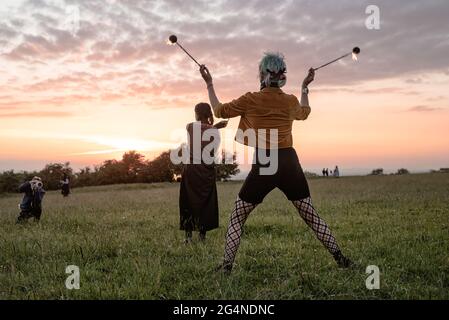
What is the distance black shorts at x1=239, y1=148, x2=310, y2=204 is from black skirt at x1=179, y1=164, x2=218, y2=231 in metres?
3.13

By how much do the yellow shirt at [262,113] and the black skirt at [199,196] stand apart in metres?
3.27


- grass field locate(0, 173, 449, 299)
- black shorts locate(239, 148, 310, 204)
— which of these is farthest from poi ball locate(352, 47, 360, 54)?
grass field locate(0, 173, 449, 299)

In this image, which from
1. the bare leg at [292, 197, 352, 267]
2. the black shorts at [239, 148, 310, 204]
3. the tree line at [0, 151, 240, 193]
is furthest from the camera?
the tree line at [0, 151, 240, 193]

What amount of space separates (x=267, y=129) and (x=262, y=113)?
219 mm

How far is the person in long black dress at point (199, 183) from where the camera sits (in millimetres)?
9148

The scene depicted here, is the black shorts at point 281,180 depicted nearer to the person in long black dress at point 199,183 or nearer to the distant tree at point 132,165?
the person in long black dress at point 199,183

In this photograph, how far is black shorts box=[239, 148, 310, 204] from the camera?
19.9 ft

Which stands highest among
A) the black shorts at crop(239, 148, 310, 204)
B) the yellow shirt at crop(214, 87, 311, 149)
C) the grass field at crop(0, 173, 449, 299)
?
the yellow shirt at crop(214, 87, 311, 149)

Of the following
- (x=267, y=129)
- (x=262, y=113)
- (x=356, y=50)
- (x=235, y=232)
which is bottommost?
(x=235, y=232)

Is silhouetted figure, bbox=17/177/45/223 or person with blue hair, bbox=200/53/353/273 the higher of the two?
person with blue hair, bbox=200/53/353/273

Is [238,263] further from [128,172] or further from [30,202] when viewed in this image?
[128,172]

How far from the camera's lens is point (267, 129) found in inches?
241

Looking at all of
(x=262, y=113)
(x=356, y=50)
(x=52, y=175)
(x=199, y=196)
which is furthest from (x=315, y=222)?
(x=52, y=175)

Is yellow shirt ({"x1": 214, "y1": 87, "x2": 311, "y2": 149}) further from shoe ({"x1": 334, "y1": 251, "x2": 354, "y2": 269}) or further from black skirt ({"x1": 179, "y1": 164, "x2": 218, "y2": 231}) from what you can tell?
black skirt ({"x1": 179, "y1": 164, "x2": 218, "y2": 231})
